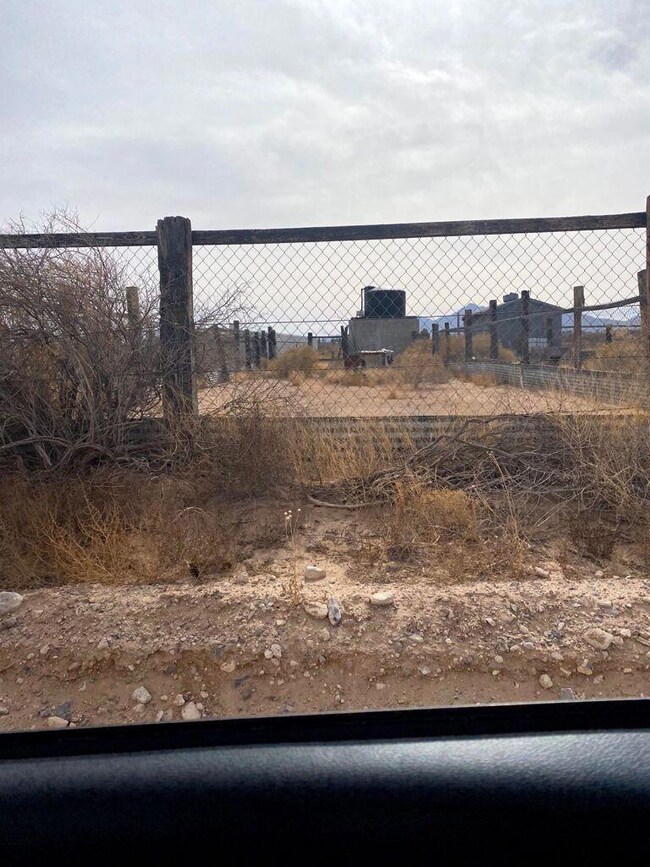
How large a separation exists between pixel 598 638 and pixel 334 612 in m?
1.23

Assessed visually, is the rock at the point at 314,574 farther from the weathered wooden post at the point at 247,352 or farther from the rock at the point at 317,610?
the weathered wooden post at the point at 247,352

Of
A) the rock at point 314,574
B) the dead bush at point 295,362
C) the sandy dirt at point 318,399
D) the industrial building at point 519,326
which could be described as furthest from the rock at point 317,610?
the industrial building at point 519,326

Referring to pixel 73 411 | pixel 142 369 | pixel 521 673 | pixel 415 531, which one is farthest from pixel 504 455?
pixel 73 411

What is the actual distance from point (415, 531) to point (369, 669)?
137 centimetres

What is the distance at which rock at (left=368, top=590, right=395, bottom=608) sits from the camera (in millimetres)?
3045

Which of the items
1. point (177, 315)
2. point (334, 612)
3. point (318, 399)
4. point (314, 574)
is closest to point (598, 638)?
point (334, 612)

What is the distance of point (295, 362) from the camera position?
580 centimetres

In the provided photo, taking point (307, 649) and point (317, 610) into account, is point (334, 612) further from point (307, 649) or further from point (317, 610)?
point (307, 649)

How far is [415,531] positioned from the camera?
395 centimetres

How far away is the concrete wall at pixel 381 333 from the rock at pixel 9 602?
3.46 m

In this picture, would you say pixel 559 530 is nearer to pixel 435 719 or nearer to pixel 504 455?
pixel 504 455

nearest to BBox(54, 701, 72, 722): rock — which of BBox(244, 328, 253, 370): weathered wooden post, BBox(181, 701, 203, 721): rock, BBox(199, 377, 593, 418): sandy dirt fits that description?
BBox(181, 701, 203, 721): rock

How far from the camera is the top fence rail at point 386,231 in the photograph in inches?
198

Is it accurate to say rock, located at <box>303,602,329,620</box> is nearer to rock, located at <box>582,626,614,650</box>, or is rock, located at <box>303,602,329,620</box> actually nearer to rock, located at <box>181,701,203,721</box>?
rock, located at <box>181,701,203,721</box>
